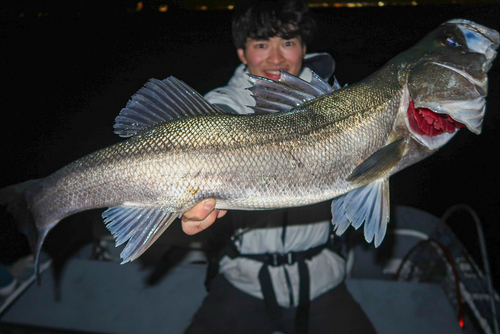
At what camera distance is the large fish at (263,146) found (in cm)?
121

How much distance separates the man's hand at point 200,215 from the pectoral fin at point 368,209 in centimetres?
54

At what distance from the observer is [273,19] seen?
6.60 ft

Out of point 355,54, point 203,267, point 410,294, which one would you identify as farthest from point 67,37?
point 410,294

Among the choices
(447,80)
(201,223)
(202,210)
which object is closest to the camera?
(447,80)

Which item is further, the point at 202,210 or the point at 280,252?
the point at 280,252

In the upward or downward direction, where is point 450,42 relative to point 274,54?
upward

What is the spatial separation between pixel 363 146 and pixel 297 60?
1060 millimetres

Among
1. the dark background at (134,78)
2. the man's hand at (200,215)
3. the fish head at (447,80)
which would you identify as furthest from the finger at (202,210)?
the dark background at (134,78)

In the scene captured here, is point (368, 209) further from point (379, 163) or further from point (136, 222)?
point (136, 222)

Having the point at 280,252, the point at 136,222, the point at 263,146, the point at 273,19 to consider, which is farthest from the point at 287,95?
the point at 280,252

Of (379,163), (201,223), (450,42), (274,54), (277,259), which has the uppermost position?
(450,42)

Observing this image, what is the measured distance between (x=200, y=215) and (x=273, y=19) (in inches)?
55.6

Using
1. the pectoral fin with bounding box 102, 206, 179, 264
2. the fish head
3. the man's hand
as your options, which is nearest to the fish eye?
the fish head

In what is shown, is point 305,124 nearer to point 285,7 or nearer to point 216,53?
point 285,7
